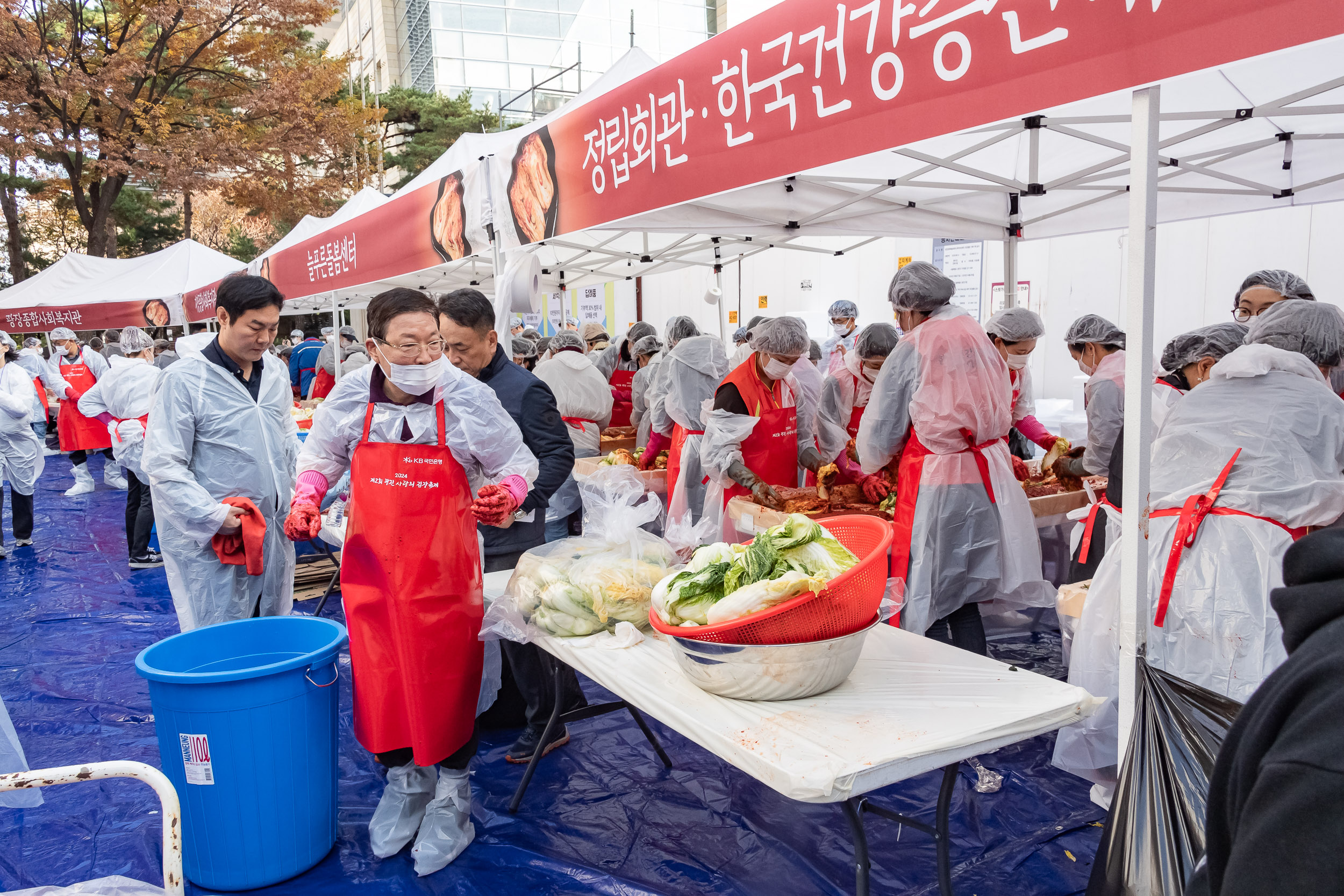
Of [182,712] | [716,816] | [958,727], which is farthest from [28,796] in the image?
[958,727]

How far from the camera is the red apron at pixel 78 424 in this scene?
1114 centimetres

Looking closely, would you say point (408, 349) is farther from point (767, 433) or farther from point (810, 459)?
point (810, 459)

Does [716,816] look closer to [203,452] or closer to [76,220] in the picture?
[203,452]

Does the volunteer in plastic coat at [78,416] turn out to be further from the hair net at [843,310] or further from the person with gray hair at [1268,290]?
the person with gray hair at [1268,290]

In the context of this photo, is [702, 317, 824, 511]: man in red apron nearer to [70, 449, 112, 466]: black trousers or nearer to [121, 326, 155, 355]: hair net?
[121, 326, 155, 355]: hair net

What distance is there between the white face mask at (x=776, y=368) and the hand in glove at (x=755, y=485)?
1.73 feet

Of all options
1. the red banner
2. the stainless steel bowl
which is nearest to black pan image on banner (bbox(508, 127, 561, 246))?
the red banner

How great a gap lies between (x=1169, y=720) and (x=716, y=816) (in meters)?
1.70

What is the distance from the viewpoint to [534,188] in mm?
4273

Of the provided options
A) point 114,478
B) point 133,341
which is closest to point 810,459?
point 133,341

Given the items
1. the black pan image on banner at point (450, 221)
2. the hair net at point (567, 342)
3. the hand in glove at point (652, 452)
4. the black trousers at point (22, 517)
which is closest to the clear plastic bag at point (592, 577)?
the black pan image on banner at point (450, 221)

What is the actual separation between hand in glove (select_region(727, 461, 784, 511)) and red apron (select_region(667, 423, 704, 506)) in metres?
0.79

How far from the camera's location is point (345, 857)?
2871mm

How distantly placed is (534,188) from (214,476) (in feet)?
6.72
